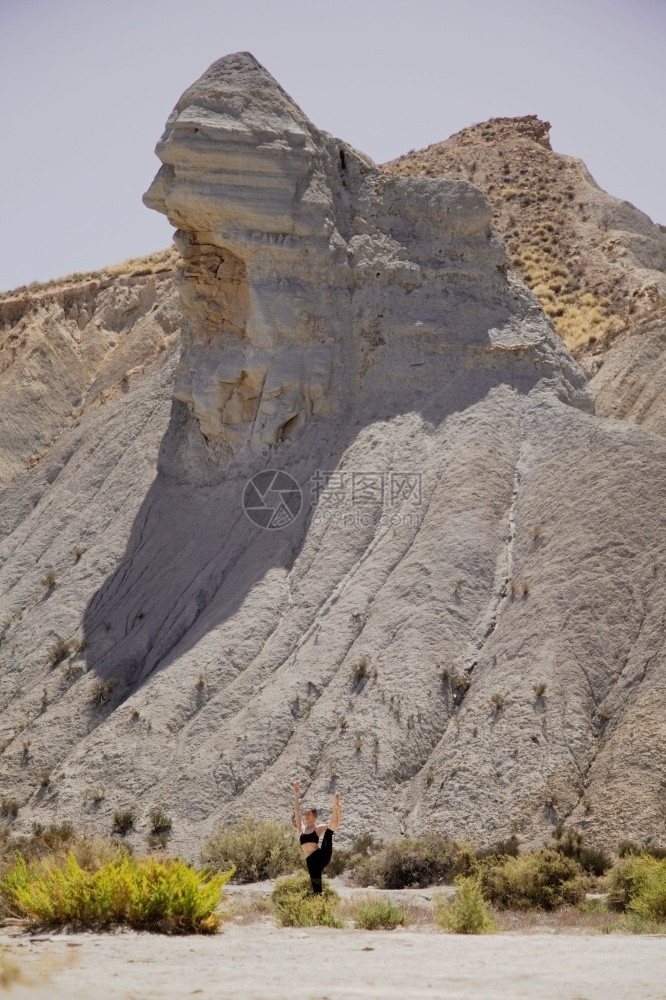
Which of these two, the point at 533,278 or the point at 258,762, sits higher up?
the point at 533,278

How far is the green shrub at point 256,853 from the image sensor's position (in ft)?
53.5

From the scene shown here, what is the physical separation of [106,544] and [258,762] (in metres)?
8.65

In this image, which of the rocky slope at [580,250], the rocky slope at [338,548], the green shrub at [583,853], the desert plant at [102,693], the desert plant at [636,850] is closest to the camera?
the desert plant at [636,850]

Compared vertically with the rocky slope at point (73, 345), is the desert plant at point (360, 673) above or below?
below

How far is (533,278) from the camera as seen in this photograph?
40531 millimetres

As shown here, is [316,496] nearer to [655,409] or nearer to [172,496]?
[172,496]

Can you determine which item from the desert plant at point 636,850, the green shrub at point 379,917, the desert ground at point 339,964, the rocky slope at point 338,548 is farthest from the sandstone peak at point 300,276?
the desert ground at point 339,964

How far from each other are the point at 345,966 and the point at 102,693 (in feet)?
40.1

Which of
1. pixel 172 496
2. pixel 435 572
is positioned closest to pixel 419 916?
pixel 435 572

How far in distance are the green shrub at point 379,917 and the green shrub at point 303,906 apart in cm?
24

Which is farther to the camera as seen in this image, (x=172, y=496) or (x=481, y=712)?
(x=172, y=496)

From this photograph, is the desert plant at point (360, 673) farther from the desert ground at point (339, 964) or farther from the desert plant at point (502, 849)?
the desert ground at point (339, 964)

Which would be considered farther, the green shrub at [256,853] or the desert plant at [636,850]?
the green shrub at [256,853]

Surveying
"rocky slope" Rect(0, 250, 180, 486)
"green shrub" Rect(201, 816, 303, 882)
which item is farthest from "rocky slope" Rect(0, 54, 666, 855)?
"rocky slope" Rect(0, 250, 180, 486)
